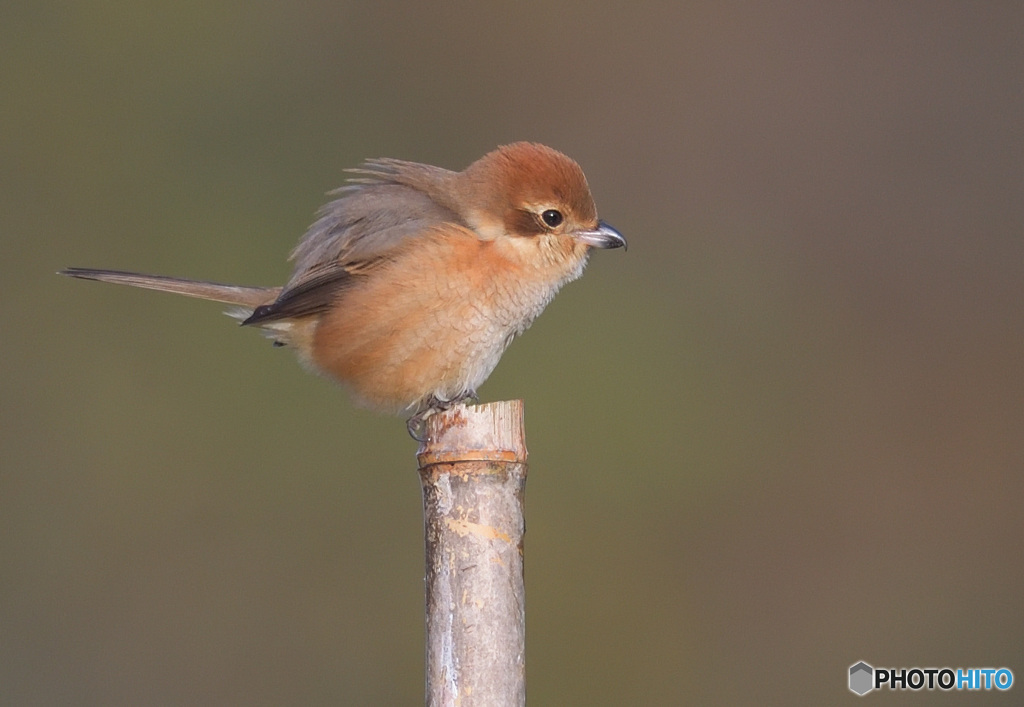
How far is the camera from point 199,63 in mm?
8266

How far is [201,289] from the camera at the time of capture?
4.76 meters

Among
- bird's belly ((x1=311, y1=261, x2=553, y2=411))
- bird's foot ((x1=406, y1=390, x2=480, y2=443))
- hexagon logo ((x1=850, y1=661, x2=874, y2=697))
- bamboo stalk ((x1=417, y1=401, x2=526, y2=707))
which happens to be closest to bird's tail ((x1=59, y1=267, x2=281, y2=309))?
bird's belly ((x1=311, y1=261, x2=553, y2=411))

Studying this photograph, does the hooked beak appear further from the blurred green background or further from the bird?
the blurred green background

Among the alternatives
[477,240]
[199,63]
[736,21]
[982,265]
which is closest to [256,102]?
[199,63]

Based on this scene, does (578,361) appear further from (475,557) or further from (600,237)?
(475,557)

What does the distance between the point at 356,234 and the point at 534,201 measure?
0.67 m

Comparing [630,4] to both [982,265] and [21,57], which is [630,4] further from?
[21,57]

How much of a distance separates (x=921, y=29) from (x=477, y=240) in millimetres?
5508

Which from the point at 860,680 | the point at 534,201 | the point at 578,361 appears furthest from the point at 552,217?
the point at 578,361

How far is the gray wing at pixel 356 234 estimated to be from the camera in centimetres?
431

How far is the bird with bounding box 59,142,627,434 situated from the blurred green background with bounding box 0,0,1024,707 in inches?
96.7

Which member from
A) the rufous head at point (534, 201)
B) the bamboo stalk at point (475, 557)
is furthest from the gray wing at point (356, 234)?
the bamboo stalk at point (475, 557)

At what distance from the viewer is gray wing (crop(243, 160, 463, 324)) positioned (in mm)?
4312

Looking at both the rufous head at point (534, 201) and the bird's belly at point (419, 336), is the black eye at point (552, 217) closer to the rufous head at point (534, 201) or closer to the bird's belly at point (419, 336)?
the rufous head at point (534, 201)
